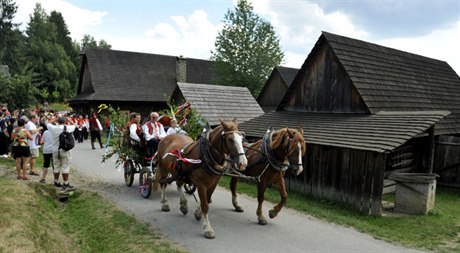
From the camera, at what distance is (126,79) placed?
2816cm

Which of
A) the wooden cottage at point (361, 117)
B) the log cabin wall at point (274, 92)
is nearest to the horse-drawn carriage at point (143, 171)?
the wooden cottage at point (361, 117)

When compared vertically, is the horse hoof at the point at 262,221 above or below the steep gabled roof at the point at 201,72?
Result: below

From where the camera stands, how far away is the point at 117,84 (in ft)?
89.1

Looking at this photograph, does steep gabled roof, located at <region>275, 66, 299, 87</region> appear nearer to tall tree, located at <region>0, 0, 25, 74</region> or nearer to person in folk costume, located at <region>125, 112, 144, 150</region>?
person in folk costume, located at <region>125, 112, 144, 150</region>

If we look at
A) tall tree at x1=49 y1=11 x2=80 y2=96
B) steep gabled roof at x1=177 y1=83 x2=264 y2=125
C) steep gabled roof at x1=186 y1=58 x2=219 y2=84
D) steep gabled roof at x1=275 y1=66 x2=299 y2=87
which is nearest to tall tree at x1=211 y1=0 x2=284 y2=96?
steep gabled roof at x1=186 y1=58 x2=219 y2=84

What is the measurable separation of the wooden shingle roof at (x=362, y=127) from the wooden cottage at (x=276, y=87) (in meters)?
14.5

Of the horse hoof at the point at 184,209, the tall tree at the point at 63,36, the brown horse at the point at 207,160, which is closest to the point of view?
the brown horse at the point at 207,160

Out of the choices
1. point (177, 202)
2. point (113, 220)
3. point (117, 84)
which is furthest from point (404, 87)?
point (117, 84)

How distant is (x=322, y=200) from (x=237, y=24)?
32027mm

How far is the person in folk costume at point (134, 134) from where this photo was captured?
8.42 m

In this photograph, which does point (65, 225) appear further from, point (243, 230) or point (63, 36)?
point (63, 36)

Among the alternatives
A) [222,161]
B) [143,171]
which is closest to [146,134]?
[143,171]

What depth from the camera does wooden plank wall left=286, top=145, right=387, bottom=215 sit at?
27.4 ft

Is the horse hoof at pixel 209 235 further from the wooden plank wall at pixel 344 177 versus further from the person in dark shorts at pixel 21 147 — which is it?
the person in dark shorts at pixel 21 147
